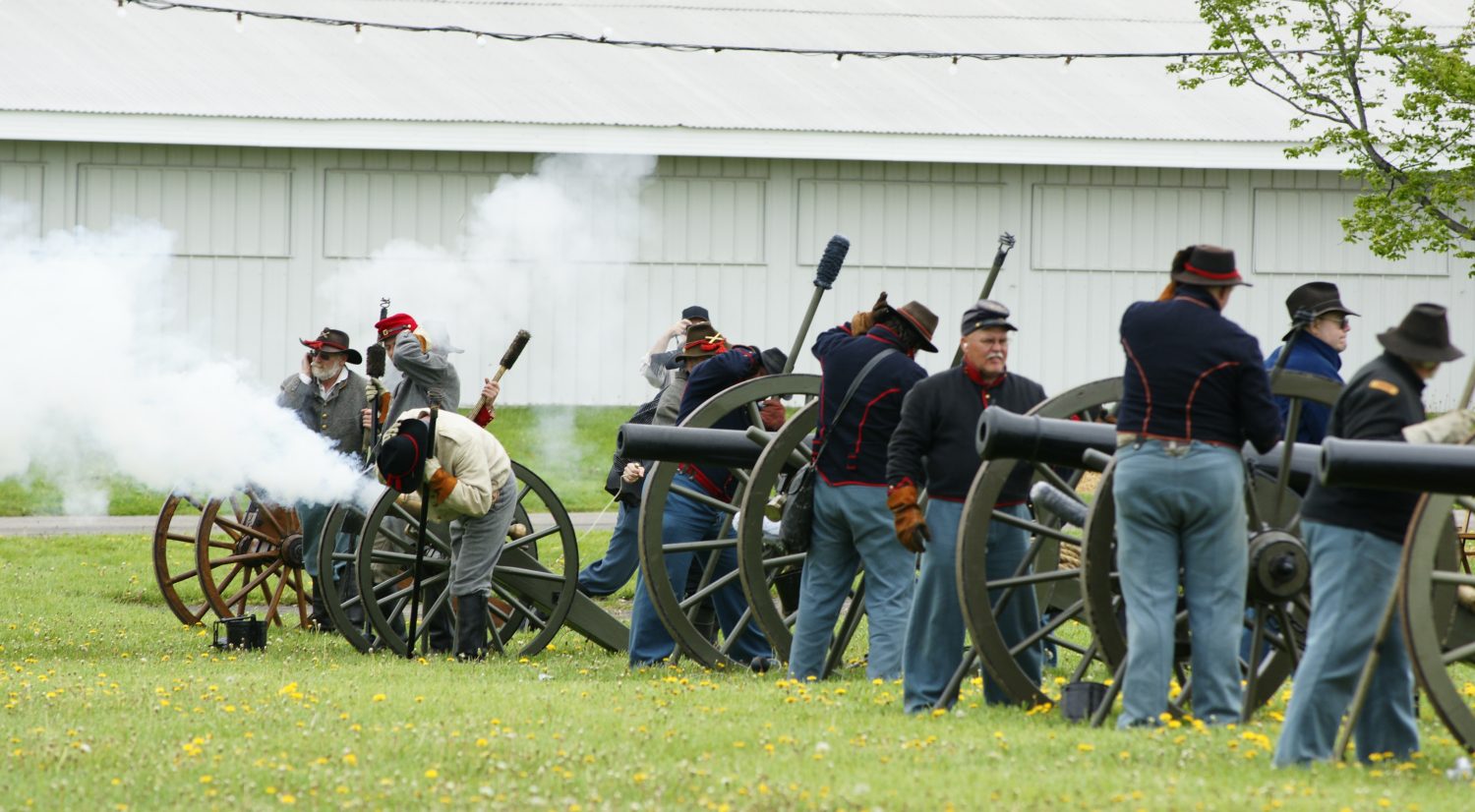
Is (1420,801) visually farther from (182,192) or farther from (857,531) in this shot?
(182,192)

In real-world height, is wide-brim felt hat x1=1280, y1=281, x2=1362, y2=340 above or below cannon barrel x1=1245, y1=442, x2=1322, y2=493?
above

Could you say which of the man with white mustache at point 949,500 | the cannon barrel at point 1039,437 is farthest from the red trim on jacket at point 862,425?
the cannon barrel at point 1039,437

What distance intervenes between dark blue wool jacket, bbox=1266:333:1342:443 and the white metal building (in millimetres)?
12751

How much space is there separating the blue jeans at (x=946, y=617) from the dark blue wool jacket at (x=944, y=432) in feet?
0.50

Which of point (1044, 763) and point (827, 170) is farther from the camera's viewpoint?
point (827, 170)

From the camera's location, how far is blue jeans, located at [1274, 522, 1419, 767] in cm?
530

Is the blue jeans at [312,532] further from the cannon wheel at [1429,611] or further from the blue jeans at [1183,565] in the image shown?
the cannon wheel at [1429,611]

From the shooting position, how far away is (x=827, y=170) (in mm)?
21812

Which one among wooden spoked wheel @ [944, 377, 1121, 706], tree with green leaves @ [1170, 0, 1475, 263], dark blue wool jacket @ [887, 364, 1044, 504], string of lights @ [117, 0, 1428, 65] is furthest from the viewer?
string of lights @ [117, 0, 1428, 65]

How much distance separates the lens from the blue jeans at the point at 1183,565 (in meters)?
5.88

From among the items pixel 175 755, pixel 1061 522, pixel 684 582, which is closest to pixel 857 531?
pixel 1061 522

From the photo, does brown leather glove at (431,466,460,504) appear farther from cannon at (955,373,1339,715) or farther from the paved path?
the paved path

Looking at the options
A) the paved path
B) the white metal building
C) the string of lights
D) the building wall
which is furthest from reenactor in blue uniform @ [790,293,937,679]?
the string of lights

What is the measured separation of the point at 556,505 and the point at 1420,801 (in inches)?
210
